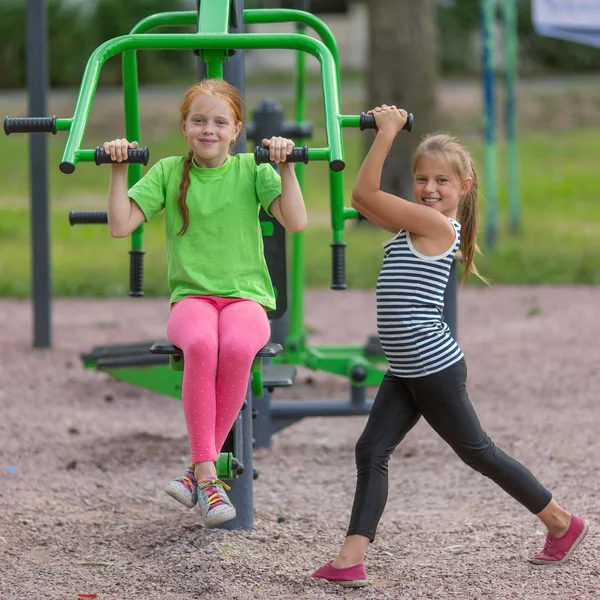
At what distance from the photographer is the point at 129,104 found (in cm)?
396

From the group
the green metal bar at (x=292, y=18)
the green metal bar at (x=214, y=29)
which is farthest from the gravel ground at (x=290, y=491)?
the green metal bar at (x=292, y=18)

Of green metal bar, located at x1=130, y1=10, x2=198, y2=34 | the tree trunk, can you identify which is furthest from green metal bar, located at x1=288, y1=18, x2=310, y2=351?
the tree trunk

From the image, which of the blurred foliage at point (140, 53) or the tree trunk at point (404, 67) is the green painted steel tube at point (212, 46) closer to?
the tree trunk at point (404, 67)

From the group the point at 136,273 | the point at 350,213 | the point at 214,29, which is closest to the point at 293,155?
the point at 214,29

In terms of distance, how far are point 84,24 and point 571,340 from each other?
19730 millimetres

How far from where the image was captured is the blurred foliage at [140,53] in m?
25.0

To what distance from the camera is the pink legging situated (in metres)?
3.26

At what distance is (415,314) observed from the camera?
3285mm

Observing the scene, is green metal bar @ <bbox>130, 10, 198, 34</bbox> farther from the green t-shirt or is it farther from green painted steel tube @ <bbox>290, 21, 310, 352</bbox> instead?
green painted steel tube @ <bbox>290, 21, 310, 352</bbox>

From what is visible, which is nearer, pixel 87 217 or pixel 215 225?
pixel 215 225

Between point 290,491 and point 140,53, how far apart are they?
2331 centimetres

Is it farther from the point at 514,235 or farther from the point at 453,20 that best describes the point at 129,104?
the point at 453,20

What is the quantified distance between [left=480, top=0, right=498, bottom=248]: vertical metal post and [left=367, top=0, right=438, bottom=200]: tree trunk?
971mm

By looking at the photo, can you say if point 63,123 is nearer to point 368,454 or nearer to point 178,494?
point 178,494
